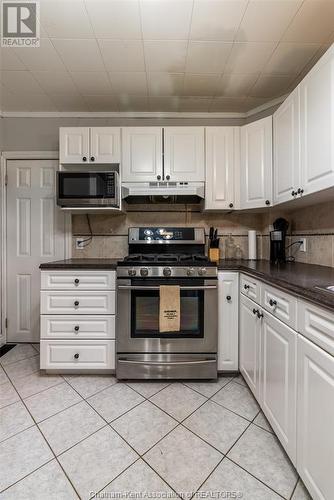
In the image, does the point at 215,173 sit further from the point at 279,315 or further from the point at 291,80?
the point at 279,315

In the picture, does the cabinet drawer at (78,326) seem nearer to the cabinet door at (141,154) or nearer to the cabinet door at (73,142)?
the cabinet door at (141,154)

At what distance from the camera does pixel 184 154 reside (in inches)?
86.7

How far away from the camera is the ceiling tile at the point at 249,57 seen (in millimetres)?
1673

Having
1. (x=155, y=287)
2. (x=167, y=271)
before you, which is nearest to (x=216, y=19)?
(x=167, y=271)

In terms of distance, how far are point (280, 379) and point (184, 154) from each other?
190cm

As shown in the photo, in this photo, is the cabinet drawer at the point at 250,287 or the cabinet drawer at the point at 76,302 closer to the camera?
the cabinet drawer at the point at 250,287

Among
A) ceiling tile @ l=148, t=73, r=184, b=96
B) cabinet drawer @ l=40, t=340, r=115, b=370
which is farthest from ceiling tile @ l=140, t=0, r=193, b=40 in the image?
cabinet drawer @ l=40, t=340, r=115, b=370

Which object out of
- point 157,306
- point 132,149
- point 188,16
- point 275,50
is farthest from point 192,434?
point 275,50

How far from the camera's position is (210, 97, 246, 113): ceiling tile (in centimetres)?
231

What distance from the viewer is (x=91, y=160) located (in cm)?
221

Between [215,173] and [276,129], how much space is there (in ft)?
1.94

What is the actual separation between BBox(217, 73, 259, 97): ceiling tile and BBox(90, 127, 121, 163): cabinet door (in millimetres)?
1022

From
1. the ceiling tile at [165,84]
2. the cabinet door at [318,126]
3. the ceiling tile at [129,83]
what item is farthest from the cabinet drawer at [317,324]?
the ceiling tile at [129,83]

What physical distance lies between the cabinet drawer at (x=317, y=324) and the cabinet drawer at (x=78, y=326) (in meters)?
1.43
